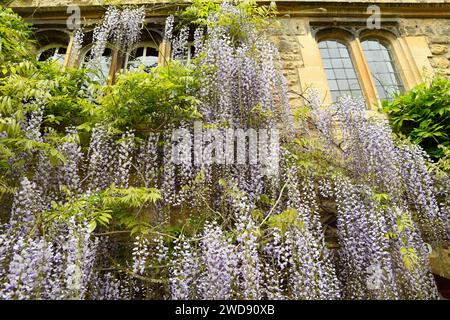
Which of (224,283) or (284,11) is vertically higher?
(284,11)

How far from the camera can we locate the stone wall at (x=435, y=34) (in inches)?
215

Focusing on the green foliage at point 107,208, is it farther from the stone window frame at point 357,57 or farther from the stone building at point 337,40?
the stone window frame at point 357,57

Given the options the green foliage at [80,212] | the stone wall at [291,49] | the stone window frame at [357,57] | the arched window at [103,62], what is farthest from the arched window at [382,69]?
the green foliage at [80,212]

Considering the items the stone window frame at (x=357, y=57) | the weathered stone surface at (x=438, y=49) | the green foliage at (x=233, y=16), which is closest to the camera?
the green foliage at (x=233, y=16)

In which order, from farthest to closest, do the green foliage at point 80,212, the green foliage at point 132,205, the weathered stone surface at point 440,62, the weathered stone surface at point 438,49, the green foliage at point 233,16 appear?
the weathered stone surface at point 438,49 → the weathered stone surface at point 440,62 → the green foliage at point 233,16 → the green foliage at point 132,205 → the green foliage at point 80,212

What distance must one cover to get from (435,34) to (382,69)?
1064 millimetres

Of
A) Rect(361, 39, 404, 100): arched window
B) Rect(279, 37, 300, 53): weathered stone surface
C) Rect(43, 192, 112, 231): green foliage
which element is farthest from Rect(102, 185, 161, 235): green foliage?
Rect(361, 39, 404, 100): arched window

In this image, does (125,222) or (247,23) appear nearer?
(125,222)

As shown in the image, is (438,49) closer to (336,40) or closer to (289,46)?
(336,40)

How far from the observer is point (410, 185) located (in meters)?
3.83

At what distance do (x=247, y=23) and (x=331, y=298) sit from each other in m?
3.41

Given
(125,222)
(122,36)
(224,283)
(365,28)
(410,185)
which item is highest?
(365,28)
